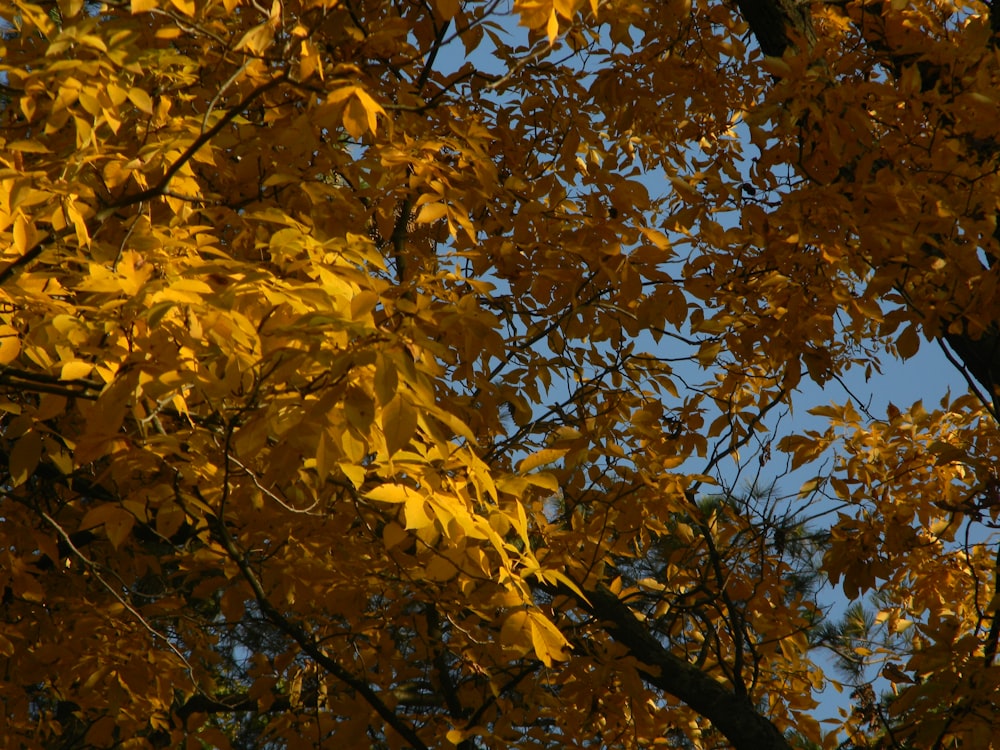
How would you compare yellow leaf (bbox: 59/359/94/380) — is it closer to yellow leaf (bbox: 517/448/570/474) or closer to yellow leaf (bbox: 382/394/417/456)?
yellow leaf (bbox: 382/394/417/456)

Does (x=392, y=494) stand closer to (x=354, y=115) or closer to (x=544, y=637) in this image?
(x=544, y=637)

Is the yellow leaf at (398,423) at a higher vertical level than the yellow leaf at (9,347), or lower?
lower

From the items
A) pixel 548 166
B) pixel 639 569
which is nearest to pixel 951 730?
pixel 548 166

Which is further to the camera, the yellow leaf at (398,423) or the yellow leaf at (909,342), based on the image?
the yellow leaf at (909,342)

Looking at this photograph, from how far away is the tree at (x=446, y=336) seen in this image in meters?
1.83

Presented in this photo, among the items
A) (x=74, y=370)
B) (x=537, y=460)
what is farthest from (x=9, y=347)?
(x=537, y=460)

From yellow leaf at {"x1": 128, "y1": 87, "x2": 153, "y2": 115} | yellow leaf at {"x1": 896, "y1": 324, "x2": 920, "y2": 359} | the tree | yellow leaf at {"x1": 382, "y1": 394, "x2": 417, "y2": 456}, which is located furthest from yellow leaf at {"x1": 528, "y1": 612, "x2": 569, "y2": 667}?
yellow leaf at {"x1": 896, "y1": 324, "x2": 920, "y2": 359}

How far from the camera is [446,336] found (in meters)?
2.84

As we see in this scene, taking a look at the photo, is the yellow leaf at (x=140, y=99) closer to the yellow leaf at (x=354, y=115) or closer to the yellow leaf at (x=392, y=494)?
the yellow leaf at (x=354, y=115)

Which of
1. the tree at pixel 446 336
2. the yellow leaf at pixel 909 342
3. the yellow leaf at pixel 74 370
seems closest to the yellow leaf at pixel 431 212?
the tree at pixel 446 336

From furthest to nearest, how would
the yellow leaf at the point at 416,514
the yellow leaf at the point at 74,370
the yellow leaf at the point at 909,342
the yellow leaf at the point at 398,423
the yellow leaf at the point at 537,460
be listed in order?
1. the yellow leaf at the point at 909,342
2. the yellow leaf at the point at 537,460
3. the yellow leaf at the point at 74,370
4. the yellow leaf at the point at 416,514
5. the yellow leaf at the point at 398,423

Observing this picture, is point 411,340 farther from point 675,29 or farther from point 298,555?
point 675,29

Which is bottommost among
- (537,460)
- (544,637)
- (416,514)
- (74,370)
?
(544,637)

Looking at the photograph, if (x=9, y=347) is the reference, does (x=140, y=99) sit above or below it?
above
